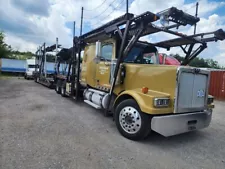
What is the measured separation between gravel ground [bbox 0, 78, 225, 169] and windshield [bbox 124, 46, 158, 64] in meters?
1.97

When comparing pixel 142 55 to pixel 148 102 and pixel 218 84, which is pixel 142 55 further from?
pixel 218 84

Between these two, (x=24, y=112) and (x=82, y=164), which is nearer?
(x=82, y=164)

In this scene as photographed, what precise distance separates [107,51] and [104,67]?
0.49 m

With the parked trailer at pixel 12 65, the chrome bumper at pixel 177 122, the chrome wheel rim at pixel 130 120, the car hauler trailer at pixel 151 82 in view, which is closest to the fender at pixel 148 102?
the car hauler trailer at pixel 151 82

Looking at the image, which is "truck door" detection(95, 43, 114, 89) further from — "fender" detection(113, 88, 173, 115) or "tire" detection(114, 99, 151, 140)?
"fender" detection(113, 88, 173, 115)

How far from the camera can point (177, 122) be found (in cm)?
323

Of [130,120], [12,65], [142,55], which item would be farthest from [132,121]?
[12,65]

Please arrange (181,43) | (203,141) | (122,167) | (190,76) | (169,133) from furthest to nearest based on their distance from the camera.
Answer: (181,43) → (203,141) → (190,76) → (169,133) → (122,167)

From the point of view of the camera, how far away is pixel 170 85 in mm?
3297

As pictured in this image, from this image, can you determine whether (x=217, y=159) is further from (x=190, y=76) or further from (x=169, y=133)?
(x=190, y=76)

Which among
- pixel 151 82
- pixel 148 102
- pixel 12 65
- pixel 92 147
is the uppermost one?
pixel 12 65

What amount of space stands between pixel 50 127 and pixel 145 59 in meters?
3.27

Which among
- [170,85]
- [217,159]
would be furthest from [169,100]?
[217,159]

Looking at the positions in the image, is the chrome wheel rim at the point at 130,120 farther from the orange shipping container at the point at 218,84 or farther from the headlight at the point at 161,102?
the orange shipping container at the point at 218,84
